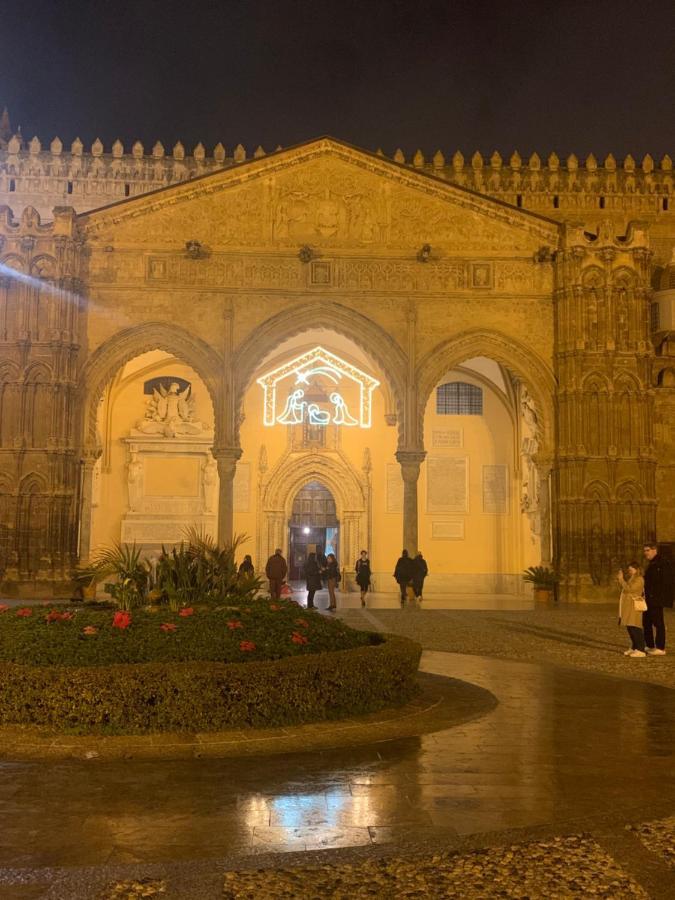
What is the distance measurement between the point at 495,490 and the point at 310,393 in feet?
22.8

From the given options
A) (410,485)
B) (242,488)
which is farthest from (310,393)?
(410,485)

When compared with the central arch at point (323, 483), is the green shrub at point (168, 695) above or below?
below

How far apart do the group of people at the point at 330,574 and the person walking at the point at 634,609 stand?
7411 millimetres

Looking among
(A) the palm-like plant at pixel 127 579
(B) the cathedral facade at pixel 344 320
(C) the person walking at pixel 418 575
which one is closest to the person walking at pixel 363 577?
(C) the person walking at pixel 418 575

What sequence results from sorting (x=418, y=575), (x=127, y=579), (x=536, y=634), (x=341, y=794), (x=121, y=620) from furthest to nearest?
1. (x=418, y=575)
2. (x=536, y=634)
3. (x=127, y=579)
4. (x=121, y=620)
5. (x=341, y=794)

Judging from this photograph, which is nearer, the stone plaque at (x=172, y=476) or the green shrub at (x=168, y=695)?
the green shrub at (x=168, y=695)

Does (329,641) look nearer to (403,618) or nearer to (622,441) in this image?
(403,618)

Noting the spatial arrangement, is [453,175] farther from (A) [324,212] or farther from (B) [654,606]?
(B) [654,606]

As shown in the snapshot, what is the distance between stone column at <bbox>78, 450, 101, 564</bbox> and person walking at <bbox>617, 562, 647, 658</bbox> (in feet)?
48.9

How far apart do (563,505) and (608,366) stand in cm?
383

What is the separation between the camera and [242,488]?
28781 millimetres

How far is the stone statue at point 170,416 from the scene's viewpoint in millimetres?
28906

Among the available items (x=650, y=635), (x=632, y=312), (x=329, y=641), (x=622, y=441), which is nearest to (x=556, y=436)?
(x=622, y=441)

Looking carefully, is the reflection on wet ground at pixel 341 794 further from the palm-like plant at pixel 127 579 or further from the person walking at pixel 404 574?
the person walking at pixel 404 574
